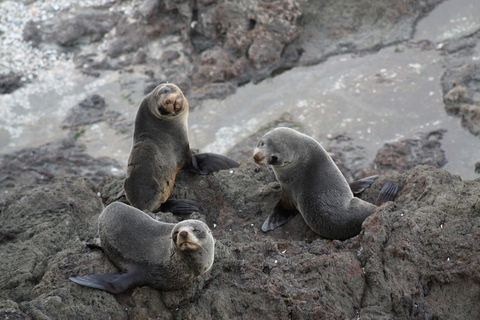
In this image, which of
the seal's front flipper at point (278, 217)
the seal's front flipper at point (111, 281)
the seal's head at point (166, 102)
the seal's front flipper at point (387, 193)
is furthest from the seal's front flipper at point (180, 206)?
the seal's front flipper at point (387, 193)

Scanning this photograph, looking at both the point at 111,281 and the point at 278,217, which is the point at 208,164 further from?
the point at 111,281

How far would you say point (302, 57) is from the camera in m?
10.0

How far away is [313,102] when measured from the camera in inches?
361

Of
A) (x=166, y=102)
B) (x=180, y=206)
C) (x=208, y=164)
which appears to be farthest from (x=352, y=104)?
(x=180, y=206)

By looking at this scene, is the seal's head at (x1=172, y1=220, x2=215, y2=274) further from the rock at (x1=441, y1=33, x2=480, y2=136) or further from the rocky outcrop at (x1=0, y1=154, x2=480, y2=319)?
the rock at (x1=441, y1=33, x2=480, y2=136)

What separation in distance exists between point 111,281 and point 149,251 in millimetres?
405

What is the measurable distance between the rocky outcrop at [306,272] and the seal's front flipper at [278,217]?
1.07 ft

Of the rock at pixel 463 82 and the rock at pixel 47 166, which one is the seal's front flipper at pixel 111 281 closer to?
the rock at pixel 47 166

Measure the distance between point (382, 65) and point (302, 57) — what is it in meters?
1.64

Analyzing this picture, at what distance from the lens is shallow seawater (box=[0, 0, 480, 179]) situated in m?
8.49

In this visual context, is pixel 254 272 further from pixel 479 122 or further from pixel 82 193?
pixel 479 122

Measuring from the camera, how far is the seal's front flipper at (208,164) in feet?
19.7

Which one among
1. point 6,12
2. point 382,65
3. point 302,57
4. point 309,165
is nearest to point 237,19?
point 302,57

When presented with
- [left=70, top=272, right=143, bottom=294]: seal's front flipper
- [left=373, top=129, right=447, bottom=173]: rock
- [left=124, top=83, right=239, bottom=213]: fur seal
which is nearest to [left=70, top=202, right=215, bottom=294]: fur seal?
[left=70, top=272, right=143, bottom=294]: seal's front flipper
